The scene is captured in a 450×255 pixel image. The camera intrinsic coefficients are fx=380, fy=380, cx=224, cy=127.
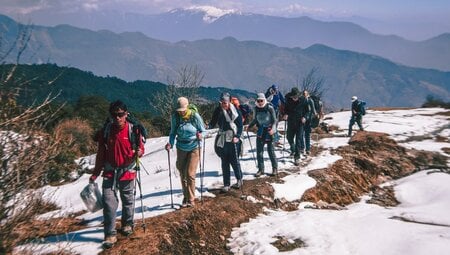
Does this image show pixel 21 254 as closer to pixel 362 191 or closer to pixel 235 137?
pixel 235 137

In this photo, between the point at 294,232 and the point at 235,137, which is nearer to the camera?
the point at 294,232

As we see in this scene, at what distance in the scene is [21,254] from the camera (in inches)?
226

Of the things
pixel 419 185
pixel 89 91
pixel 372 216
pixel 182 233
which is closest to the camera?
pixel 182 233

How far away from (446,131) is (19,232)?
2313 centimetres

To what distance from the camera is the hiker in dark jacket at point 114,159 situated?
7.05m

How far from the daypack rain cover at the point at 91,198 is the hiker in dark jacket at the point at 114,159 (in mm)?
138

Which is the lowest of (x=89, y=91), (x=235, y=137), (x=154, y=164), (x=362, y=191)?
(x=362, y=191)

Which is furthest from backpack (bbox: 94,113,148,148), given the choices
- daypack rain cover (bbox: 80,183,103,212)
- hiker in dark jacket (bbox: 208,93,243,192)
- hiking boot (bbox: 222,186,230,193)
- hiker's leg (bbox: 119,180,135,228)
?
hiking boot (bbox: 222,186,230,193)

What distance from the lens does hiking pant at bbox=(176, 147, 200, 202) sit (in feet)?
29.7

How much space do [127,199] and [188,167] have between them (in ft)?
6.51

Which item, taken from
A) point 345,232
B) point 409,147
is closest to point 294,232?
point 345,232

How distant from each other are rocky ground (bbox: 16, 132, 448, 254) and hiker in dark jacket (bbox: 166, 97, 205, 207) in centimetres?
86

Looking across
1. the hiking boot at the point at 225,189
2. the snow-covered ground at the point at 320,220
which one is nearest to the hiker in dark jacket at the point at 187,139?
the snow-covered ground at the point at 320,220

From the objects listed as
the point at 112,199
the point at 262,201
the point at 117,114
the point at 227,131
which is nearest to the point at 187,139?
the point at 227,131
